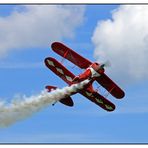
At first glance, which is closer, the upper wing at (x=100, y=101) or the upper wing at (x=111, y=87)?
the upper wing at (x=111, y=87)

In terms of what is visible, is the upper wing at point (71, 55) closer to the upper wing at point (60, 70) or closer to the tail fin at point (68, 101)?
the upper wing at point (60, 70)

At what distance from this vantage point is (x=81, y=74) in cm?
3170

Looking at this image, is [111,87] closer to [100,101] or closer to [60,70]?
[100,101]

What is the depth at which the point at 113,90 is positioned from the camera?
32906 millimetres

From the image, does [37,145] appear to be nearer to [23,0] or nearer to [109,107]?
[23,0]

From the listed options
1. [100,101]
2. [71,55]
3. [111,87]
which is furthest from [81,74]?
[100,101]

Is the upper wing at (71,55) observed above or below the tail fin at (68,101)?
above

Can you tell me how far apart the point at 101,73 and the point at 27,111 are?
3659 millimetres

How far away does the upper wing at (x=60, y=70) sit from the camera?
31.8 meters

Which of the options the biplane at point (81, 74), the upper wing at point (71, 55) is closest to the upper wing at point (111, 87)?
the biplane at point (81, 74)

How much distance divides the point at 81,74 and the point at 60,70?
36.2 inches

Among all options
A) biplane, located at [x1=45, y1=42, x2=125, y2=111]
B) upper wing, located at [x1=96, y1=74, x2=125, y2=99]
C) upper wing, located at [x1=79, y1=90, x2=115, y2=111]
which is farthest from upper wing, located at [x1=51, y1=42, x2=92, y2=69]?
upper wing, located at [x1=79, y1=90, x2=115, y2=111]

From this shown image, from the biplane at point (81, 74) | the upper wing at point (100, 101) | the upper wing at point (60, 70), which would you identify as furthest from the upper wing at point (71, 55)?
the upper wing at point (100, 101)

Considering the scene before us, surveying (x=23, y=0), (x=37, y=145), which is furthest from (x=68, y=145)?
(x=23, y=0)
